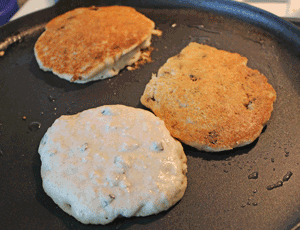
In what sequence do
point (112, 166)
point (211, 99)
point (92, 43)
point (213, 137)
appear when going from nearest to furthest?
1. point (112, 166)
2. point (213, 137)
3. point (211, 99)
4. point (92, 43)

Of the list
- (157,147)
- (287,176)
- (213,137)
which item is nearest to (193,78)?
(213,137)

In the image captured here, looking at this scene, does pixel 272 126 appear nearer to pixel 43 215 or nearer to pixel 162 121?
pixel 162 121

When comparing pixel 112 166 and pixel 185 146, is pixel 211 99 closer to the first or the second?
pixel 185 146

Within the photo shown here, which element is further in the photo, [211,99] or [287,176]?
[211,99]

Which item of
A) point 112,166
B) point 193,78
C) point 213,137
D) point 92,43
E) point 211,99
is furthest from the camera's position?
point 92,43

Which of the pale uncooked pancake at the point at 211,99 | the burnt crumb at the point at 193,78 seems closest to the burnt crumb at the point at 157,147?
A: the pale uncooked pancake at the point at 211,99

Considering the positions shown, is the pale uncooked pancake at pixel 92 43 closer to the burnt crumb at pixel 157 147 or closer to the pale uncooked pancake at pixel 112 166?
the pale uncooked pancake at pixel 112 166

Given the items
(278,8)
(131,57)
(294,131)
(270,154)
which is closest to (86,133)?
(131,57)

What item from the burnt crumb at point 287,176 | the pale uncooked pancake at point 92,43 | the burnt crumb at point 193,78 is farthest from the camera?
the pale uncooked pancake at point 92,43
